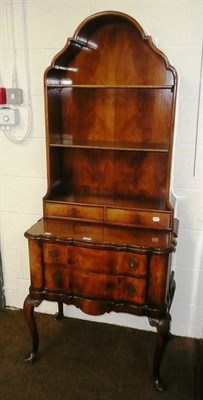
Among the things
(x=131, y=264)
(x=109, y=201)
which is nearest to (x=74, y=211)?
(x=109, y=201)

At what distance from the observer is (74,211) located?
6.24 feet

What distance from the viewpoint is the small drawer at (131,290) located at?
66.4 inches

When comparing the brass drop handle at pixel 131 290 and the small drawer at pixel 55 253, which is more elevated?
the small drawer at pixel 55 253

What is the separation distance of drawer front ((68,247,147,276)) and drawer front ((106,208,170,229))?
0.80 ft

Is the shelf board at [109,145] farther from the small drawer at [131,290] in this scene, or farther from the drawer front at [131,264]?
the small drawer at [131,290]

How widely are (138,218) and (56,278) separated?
1.79 ft

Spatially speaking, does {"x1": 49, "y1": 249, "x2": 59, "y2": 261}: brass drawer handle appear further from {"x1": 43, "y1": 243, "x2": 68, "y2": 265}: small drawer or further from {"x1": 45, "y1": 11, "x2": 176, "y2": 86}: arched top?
{"x1": 45, "y1": 11, "x2": 176, "y2": 86}: arched top

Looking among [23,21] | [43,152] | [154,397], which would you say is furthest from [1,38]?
[154,397]

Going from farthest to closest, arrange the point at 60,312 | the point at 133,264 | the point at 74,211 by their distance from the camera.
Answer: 1. the point at 60,312
2. the point at 74,211
3. the point at 133,264

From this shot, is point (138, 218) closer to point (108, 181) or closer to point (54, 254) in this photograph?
point (108, 181)

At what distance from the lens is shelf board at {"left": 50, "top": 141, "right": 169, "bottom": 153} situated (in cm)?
175

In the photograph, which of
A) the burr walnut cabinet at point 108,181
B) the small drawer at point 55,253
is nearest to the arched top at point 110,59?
the burr walnut cabinet at point 108,181

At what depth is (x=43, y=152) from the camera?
7.07 ft

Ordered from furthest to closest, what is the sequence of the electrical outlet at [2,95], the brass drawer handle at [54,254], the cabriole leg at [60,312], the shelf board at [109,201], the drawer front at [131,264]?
1. the cabriole leg at [60,312]
2. the electrical outlet at [2,95]
3. the shelf board at [109,201]
4. the brass drawer handle at [54,254]
5. the drawer front at [131,264]
